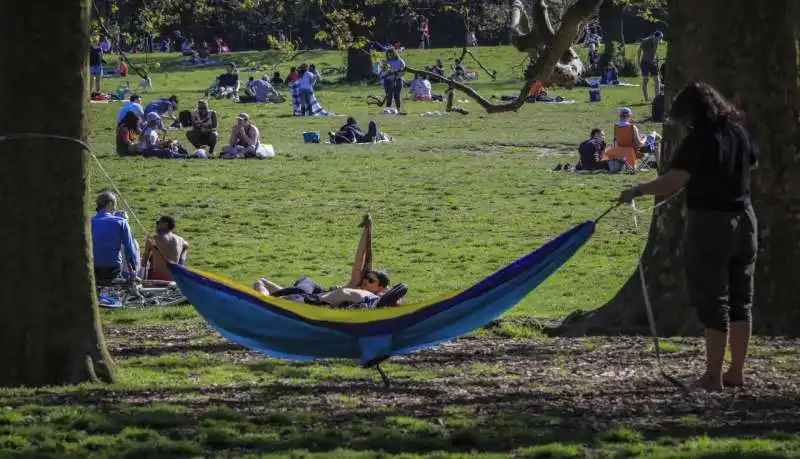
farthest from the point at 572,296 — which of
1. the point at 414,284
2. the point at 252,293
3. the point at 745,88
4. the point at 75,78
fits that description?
the point at 75,78

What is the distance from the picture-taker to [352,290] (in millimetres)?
13359

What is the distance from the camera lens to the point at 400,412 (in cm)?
775

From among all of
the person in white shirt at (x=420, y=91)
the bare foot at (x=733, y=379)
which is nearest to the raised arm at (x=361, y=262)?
the bare foot at (x=733, y=379)

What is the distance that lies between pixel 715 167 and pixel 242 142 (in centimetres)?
2016

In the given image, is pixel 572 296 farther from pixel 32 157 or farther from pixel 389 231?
pixel 32 157

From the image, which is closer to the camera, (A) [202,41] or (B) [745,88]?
(B) [745,88]

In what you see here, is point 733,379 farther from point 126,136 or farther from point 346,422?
point 126,136

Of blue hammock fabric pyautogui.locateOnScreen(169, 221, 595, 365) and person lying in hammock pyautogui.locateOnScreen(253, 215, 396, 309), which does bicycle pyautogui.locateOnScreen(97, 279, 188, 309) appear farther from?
blue hammock fabric pyautogui.locateOnScreen(169, 221, 595, 365)

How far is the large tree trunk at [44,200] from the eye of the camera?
8.32 m

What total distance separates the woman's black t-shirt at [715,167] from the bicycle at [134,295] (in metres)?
7.78

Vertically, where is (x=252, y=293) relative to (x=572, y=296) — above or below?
above

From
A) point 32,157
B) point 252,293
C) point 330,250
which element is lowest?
point 330,250

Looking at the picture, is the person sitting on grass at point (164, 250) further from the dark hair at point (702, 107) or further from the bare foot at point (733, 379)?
the dark hair at point (702, 107)

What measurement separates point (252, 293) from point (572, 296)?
7.17m
